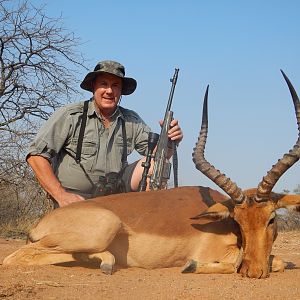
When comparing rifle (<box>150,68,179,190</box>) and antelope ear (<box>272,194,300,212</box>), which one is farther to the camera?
rifle (<box>150,68,179,190</box>)

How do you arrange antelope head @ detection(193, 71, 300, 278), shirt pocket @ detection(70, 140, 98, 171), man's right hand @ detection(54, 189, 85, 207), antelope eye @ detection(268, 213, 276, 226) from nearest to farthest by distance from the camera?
1. antelope head @ detection(193, 71, 300, 278)
2. antelope eye @ detection(268, 213, 276, 226)
3. man's right hand @ detection(54, 189, 85, 207)
4. shirt pocket @ detection(70, 140, 98, 171)

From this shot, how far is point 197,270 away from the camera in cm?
499

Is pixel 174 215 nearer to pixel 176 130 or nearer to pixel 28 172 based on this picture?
pixel 176 130

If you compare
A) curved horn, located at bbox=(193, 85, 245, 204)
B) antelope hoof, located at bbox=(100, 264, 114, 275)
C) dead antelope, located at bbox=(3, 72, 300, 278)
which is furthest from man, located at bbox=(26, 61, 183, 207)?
antelope hoof, located at bbox=(100, 264, 114, 275)

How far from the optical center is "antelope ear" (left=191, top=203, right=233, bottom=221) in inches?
204

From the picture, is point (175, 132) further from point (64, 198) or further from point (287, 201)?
point (287, 201)

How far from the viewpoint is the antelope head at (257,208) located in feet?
15.3

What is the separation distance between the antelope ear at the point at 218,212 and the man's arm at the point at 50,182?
162cm

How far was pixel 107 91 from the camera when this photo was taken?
22.0ft

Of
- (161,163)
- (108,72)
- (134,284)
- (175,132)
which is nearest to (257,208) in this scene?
(134,284)

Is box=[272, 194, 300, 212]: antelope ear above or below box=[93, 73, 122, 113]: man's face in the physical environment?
below

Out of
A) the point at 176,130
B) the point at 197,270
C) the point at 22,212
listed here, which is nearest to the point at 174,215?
the point at 197,270

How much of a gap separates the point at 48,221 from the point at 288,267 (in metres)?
2.52

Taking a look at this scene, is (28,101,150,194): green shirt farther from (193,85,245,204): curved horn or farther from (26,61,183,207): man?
(193,85,245,204): curved horn
